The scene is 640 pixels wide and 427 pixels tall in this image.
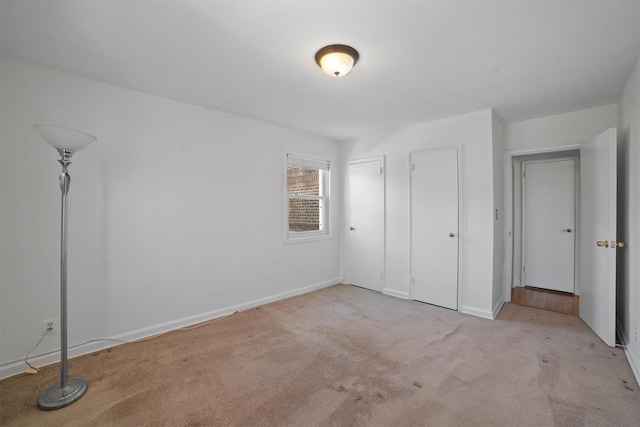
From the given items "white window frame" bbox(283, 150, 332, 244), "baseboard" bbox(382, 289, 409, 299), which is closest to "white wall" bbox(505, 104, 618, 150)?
"baseboard" bbox(382, 289, 409, 299)

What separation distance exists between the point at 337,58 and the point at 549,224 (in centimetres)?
419

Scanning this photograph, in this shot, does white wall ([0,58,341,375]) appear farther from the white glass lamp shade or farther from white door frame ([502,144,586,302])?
white door frame ([502,144,586,302])

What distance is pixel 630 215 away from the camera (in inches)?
94.2

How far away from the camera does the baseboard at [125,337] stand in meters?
2.15

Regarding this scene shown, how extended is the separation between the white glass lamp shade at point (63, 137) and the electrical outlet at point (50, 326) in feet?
4.67

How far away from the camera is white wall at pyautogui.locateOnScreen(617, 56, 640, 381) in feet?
7.17

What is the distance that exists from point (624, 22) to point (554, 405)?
239cm

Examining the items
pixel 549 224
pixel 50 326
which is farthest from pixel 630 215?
pixel 50 326

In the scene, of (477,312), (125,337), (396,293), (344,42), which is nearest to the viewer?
(344,42)

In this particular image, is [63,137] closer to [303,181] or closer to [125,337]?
[125,337]

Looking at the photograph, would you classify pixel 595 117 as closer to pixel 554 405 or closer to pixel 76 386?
pixel 554 405

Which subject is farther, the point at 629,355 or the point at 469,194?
the point at 469,194

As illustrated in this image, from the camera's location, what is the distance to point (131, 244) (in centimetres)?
269

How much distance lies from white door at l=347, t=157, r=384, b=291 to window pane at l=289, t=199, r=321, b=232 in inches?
21.0
